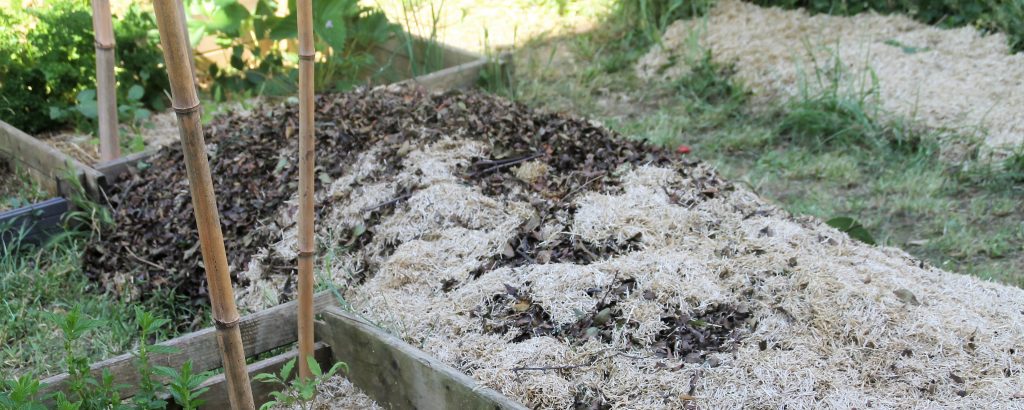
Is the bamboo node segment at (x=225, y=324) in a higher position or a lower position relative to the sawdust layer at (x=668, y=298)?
higher

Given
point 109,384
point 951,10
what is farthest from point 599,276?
point 951,10

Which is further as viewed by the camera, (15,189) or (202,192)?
(15,189)

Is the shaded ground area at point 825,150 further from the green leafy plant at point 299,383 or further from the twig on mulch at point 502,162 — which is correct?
the green leafy plant at point 299,383

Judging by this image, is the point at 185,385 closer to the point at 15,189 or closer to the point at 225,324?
the point at 225,324

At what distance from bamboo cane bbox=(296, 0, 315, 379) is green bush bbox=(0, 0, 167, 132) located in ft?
9.08

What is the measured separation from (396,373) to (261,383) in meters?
0.50

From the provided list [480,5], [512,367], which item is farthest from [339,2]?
[512,367]

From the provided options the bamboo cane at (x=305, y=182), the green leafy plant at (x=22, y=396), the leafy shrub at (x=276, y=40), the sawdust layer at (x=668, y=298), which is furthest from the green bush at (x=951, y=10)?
the green leafy plant at (x=22, y=396)

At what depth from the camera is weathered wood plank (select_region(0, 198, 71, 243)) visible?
403 centimetres

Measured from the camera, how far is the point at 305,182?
268 cm

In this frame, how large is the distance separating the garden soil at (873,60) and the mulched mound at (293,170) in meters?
2.20

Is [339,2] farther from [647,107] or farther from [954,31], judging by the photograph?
[954,31]

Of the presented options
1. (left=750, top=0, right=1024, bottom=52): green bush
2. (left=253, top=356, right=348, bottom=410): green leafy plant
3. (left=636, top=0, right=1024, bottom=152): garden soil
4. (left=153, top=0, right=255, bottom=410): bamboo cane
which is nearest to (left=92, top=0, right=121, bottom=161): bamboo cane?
(left=253, top=356, right=348, bottom=410): green leafy plant

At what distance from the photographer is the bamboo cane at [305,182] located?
253 centimetres
